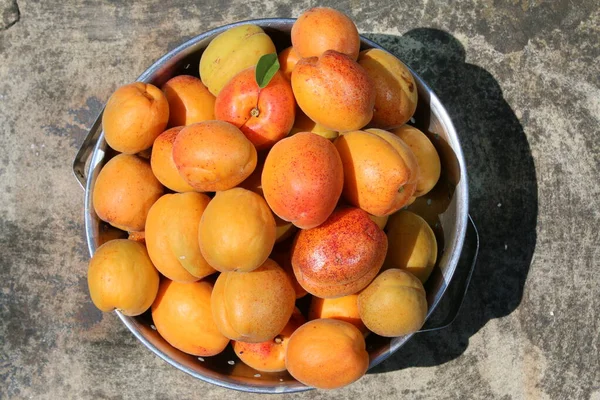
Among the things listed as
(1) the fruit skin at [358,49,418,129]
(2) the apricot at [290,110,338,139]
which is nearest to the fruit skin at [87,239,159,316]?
(2) the apricot at [290,110,338,139]

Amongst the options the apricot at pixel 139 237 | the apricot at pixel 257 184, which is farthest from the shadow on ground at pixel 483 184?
the apricot at pixel 139 237

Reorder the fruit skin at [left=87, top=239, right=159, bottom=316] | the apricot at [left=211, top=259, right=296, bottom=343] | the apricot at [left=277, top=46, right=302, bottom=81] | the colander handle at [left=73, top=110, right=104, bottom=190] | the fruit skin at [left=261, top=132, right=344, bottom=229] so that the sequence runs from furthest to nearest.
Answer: the colander handle at [left=73, top=110, right=104, bottom=190] < the apricot at [left=277, top=46, right=302, bottom=81] < the fruit skin at [left=87, top=239, right=159, bottom=316] < the apricot at [left=211, top=259, right=296, bottom=343] < the fruit skin at [left=261, top=132, right=344, bottom=229]

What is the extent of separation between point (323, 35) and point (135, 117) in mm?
567

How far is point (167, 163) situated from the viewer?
154 centimetres

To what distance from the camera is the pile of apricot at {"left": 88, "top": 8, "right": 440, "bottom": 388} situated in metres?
1.40

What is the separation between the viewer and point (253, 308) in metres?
1.45

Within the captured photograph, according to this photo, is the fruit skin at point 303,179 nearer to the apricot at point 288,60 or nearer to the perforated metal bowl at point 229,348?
the apricot at point 288,60

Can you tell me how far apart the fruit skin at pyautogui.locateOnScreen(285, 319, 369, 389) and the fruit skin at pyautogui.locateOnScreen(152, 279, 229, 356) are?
247mm

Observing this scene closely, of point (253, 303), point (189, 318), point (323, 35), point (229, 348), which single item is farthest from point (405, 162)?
point (229, 348)

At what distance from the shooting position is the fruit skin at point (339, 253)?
144 centimetres

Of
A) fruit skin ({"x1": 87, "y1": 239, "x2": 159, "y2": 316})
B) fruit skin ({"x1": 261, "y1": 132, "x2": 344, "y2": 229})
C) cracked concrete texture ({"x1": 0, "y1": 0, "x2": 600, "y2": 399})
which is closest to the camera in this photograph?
fruit skin ({"x1": 261, "y1": 132, "x2": 344, "y2": 229})

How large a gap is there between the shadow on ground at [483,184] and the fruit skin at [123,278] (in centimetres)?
114

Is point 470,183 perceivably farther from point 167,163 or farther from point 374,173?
point 167,163

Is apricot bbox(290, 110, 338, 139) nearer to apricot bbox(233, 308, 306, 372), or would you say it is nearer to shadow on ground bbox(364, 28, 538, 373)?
apricot bbox(233, 308, 306, 372)
